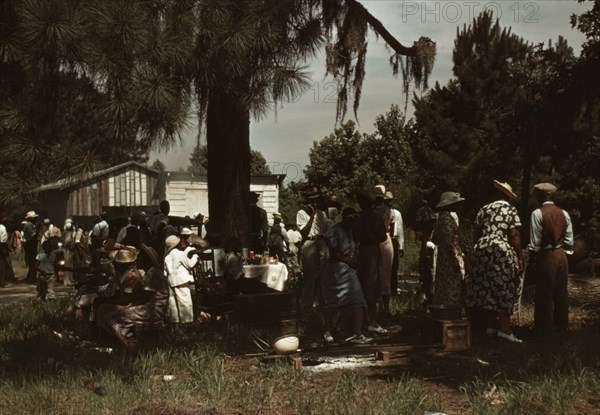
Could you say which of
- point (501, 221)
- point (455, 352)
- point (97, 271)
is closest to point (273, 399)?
point (455, 352)

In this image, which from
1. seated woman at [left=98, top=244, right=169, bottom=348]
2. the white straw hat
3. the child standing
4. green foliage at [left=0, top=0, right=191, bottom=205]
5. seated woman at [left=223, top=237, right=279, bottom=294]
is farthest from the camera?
the child standing

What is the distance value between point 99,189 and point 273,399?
104 feet

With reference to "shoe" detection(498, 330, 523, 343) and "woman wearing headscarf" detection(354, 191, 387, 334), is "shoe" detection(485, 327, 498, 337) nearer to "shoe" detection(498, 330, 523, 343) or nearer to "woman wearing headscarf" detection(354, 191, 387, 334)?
"shoe" detection(498, 330, 523, 343)

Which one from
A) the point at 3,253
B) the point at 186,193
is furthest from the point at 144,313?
the point at 186,193

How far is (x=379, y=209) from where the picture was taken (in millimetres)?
10297

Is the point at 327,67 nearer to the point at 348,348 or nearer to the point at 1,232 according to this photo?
the point at 348,348

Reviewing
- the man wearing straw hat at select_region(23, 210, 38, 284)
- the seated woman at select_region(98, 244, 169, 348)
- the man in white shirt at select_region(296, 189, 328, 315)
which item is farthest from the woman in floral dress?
the man wearing straw hat at select_region(23, 210, 38, 284)

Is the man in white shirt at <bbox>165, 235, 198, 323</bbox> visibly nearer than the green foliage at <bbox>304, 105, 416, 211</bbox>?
Yes

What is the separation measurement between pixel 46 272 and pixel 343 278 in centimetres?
707

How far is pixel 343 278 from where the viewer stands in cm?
830

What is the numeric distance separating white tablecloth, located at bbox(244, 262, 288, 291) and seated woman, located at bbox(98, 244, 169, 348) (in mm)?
2511

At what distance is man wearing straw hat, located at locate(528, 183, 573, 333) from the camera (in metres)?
8.34

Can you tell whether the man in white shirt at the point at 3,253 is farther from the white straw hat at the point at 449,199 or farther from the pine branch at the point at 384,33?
the white straw hat at the point at 449,199

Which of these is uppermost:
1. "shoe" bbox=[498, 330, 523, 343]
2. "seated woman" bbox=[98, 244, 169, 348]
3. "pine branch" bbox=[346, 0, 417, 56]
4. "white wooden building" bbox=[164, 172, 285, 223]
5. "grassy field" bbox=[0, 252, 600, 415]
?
"pine branch" bbox=[346, 0, 417, 56]
